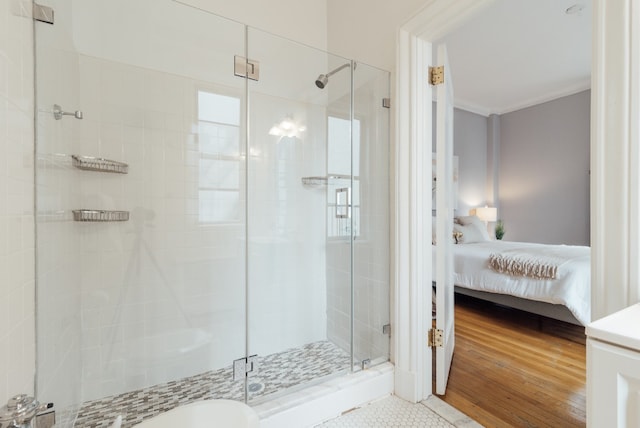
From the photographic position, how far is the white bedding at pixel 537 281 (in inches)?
95.5

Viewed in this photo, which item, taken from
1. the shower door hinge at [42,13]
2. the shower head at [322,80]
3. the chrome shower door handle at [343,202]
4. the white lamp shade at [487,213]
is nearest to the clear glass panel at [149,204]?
the shower door hinge at [42,13]

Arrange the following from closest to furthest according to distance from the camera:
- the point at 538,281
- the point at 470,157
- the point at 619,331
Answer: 1. the point at 619,331
2. the point at 538,281
3. the point at 470,157

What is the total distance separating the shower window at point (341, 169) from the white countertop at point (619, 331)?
1.44 m

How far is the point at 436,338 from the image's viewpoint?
67.5 inches

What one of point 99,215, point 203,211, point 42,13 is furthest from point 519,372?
point 42,13

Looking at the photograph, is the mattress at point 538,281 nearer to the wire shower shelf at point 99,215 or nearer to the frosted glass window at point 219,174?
the frosted glass window at point 219,174

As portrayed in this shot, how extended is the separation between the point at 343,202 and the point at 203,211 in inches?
37.6

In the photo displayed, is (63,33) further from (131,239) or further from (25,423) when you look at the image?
(25,423)

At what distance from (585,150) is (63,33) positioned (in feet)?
18.9

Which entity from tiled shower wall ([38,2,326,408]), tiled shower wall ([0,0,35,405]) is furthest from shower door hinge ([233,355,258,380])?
tiled shower wall ([0,0,35,405])

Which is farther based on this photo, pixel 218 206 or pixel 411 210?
pixel 218 206

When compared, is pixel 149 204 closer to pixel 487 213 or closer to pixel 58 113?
pixel 58 113

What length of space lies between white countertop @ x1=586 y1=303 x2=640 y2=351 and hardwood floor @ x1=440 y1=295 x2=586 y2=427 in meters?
1.04

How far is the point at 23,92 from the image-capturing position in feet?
3.07
